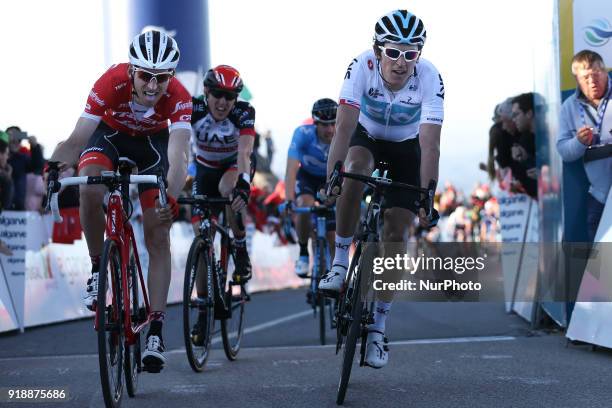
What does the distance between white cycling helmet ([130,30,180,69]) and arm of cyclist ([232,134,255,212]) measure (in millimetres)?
1924

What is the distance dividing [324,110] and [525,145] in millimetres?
2695

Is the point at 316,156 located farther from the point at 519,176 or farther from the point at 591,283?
the point at 591,283

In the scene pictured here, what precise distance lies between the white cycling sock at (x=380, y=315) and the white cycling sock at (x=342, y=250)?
33cm

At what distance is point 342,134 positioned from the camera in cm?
690

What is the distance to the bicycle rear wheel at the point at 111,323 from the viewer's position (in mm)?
5828

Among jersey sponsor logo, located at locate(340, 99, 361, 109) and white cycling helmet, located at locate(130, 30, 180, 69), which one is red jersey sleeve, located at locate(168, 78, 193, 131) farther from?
jersey sponsor logo, located at locate(340, 99, 361, 109)

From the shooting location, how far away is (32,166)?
14477mm

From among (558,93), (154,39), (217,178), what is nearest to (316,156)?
(217,178)

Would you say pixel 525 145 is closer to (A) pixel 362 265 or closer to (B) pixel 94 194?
(A) pixel 362 265

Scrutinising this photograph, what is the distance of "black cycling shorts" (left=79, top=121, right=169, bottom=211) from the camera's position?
7175mm

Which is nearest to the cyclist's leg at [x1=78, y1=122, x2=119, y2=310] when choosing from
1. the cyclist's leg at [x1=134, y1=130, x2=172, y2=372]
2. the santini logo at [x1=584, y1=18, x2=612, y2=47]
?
the cyclist's leg at [x1=134, y1=130, x2=172, y2=372]

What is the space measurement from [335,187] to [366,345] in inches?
44.5

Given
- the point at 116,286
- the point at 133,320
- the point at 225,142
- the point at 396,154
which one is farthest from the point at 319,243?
the point at 116,286

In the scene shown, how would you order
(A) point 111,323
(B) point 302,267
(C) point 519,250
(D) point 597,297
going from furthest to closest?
1. (C) point 519,250
2. (B) point 302,267
3. (D) point 597,297
4. (A) point 111,323
